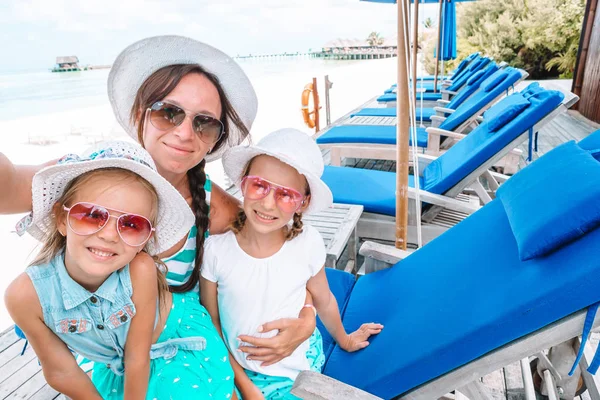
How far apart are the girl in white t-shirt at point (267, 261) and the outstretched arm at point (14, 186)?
56 centimetres

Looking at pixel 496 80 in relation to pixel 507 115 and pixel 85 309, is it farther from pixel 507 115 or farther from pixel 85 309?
pixel 85 309

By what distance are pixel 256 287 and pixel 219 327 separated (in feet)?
0.74

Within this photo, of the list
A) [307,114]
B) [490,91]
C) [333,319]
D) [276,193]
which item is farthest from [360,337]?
[307,114]

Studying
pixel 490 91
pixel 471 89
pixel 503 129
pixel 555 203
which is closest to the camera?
pixel 555 203

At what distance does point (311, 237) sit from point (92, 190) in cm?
73

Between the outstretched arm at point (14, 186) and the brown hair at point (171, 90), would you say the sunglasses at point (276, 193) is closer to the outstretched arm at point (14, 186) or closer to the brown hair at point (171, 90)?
the brown hair at point (171, 90)

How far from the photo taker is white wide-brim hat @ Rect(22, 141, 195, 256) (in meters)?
1.02

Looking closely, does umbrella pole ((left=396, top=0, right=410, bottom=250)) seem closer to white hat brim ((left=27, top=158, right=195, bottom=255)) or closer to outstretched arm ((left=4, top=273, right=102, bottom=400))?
white hat brim ((left=27, top=158, right=195, bottom=255))

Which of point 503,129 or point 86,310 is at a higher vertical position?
point 86,310

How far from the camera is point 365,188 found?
131 inches

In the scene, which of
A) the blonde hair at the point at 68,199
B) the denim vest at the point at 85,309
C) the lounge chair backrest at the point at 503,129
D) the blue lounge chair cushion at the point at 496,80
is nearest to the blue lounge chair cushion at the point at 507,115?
the lounge chair backrest at the point at 503,129

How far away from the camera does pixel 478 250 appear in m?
1.68

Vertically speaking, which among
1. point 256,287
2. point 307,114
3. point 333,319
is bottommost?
point 307,114

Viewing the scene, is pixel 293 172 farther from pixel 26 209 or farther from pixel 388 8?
pixel 388 8
